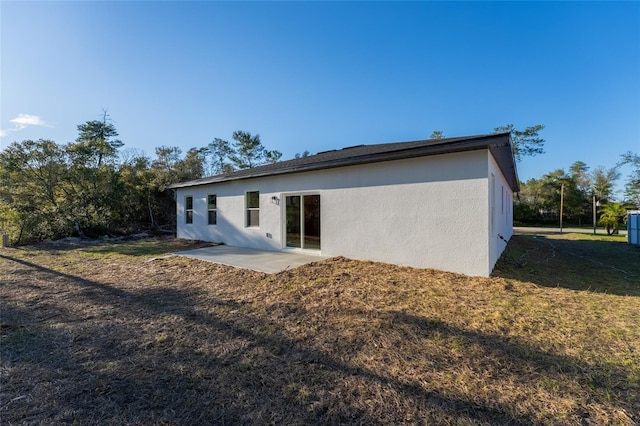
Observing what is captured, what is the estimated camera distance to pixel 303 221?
860 cm

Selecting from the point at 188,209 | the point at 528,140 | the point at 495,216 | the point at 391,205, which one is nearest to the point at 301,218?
the point at 391,205

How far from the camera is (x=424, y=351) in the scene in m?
2.93

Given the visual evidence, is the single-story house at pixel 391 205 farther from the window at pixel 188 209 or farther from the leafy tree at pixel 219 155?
the leafy tree at pixel 219 155

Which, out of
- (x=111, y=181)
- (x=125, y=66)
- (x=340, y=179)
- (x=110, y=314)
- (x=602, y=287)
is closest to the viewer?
(x=110, y=314)

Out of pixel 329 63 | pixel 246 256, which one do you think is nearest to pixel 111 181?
pixel 246 256

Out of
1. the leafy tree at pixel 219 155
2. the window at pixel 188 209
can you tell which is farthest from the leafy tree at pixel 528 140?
the leafy tree at pixel 219 155

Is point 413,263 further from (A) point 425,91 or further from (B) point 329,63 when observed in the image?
(A) point 425,91

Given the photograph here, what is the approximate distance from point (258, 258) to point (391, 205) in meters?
4.05

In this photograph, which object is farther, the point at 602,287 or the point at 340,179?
the point at 340,179

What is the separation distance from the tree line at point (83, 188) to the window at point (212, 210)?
14.7 feet

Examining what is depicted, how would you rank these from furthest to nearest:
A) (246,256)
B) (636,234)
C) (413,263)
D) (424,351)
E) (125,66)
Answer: (636,234) < (125,66) < (246,256) < (413,263) < (424,351)

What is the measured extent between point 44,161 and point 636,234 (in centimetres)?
2783

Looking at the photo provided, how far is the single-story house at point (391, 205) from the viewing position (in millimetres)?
5582

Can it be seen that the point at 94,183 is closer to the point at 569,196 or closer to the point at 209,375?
the point at 209,375
